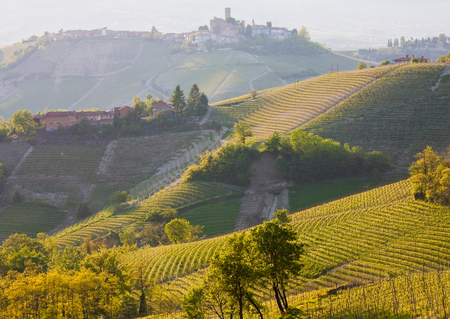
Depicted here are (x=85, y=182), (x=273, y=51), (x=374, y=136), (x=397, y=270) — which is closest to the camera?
(x=397, y=270)

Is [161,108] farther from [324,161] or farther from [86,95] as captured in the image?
[86,95]

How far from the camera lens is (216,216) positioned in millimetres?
60156

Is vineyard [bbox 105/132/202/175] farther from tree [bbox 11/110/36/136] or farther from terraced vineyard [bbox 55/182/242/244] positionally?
tree [bbox 11/110/36/136]

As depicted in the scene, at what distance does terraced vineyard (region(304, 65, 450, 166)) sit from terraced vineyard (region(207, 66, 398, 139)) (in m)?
3.01

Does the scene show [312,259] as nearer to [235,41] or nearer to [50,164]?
Answer: [50,164]

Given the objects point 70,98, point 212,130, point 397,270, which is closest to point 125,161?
point 212,130

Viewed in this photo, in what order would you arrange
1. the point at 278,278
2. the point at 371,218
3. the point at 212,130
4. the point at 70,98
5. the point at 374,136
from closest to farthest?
1. the point at 278,278
2. the point at 371,218
3. the point at 374,136
4. the point at 212,130
5. the point at 70,98

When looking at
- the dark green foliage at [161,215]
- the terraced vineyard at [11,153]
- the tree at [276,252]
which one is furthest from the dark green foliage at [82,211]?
the tree at [276,252]

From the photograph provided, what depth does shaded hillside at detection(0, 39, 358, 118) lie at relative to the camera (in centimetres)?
16125

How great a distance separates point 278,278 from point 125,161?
190 ft

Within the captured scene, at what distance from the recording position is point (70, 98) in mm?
171125

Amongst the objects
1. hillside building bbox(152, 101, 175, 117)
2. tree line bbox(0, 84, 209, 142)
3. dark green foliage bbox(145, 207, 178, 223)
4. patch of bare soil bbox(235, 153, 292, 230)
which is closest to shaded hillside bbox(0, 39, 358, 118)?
hillside building bbox(152, 101, 175, 117)

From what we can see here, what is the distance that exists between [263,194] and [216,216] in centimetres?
754

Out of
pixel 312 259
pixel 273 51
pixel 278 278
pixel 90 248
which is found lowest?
pixel 90 248
